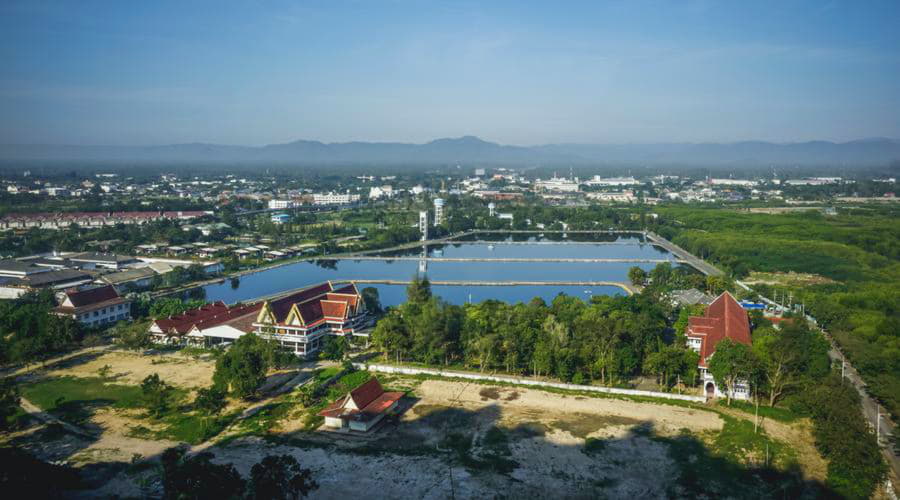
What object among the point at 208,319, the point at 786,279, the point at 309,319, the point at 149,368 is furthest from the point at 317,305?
the point at 786,279

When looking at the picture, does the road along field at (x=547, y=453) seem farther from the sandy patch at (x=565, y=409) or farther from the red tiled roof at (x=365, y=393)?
the red tiled roof at (x=365, y=393)

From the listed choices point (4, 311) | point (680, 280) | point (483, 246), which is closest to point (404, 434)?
point (4, 311)

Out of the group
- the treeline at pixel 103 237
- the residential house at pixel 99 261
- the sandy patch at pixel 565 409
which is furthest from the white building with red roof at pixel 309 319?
the treeline at pixel 103 237

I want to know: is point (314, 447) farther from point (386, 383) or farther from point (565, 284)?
point (565, 284)

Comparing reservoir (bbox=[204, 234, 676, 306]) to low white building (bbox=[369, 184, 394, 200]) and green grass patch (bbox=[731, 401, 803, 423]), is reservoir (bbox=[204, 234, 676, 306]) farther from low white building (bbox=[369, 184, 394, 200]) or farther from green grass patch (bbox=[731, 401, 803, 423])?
low white building (bbox=[369, 184, 394, 200])

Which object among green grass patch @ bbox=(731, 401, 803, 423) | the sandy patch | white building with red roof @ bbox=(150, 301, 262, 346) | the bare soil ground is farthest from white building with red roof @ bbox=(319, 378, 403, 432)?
the bare soil ground

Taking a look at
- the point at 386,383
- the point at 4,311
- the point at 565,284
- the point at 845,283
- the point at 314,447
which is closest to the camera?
the point at 314,447
